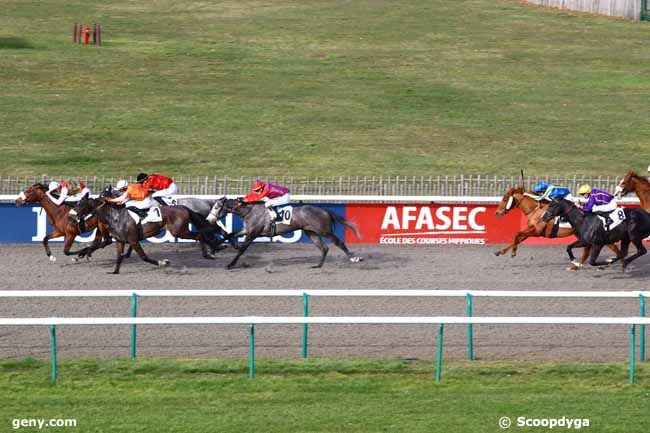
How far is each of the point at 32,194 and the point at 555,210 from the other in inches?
328

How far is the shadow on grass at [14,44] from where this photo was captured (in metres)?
40.9

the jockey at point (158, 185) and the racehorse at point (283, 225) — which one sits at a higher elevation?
the jockey at point (158, 185)

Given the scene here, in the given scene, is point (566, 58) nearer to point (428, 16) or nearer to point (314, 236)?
point (428, 16)

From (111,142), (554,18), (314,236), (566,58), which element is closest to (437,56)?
(566,58)

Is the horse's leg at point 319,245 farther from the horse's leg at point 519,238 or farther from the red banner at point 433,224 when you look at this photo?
the horse's leg at point 519,238

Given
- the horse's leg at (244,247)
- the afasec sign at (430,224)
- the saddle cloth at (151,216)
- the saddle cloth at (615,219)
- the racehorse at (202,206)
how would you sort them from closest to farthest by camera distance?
the saddle cloth at (615,219)
the saddle cloth at (151,216)
the horse's leg at (244,247)
the racehorse at (202,206)
the afasec sign at (430,224)

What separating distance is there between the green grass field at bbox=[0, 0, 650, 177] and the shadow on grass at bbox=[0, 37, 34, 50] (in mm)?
69

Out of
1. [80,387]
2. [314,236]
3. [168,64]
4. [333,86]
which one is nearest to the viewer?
[80,387]

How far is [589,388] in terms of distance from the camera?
11.7m

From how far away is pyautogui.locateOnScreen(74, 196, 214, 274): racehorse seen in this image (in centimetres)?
1853

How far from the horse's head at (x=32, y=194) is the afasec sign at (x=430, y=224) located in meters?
5.20

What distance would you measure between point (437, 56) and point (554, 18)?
25.8ft

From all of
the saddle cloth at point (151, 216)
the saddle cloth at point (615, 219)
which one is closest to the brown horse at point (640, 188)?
the saddle cloth at point (615, 219)

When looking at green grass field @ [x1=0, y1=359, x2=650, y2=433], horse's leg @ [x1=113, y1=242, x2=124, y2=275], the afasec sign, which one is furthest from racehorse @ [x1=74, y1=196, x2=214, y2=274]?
green grass field @ [x1=0, y1=359, x2=650, y2=433]
